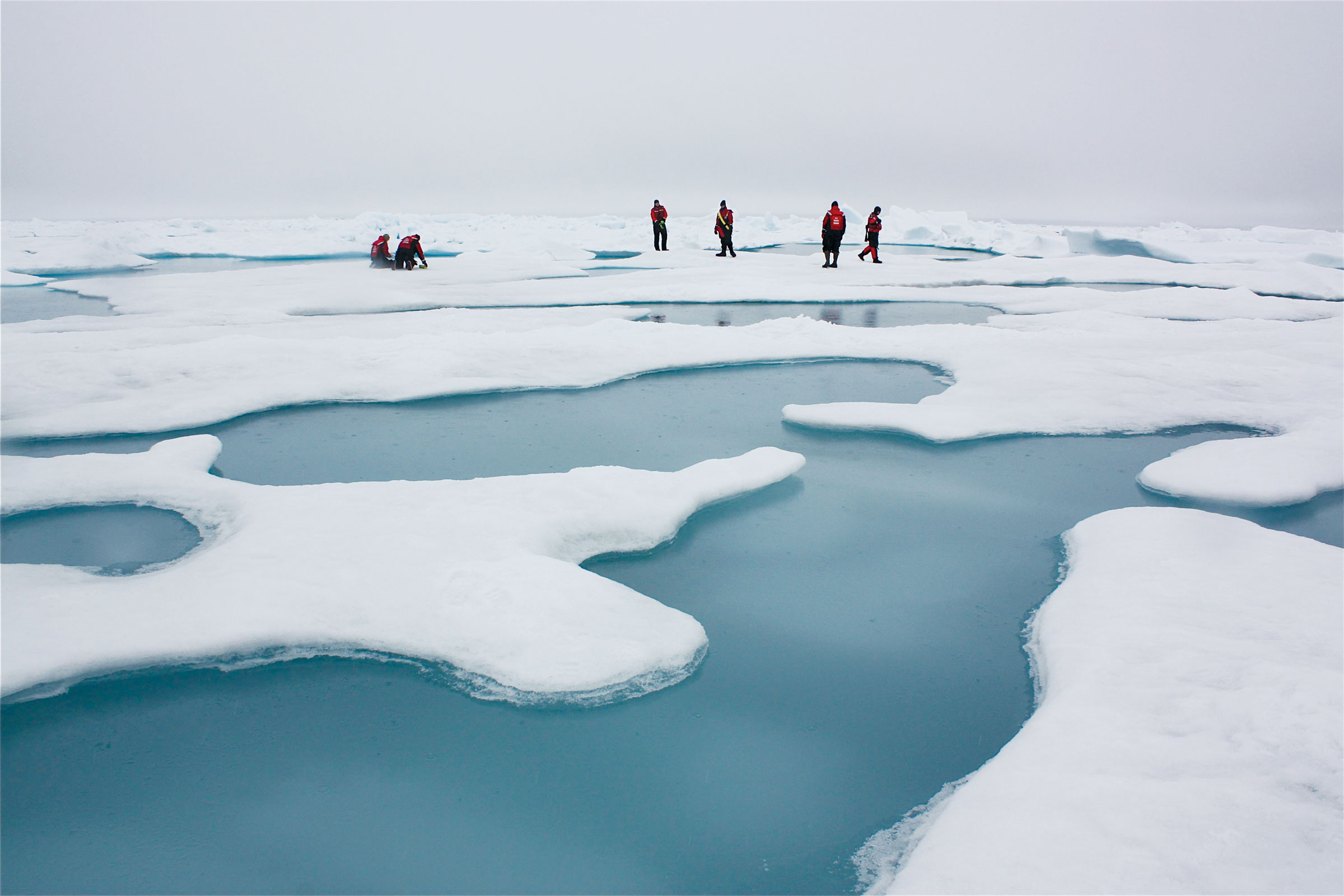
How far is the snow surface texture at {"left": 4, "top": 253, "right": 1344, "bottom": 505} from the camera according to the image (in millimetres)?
5199

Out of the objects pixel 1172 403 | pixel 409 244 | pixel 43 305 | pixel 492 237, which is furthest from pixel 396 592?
pixel 492 237

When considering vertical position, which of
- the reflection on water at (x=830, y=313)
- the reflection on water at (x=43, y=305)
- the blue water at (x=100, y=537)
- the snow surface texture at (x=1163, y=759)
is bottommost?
the snow surface texture at (x=1163, y=759)

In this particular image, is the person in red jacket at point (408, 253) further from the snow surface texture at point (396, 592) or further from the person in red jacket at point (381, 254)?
the snow surface texture at point (396, 592)

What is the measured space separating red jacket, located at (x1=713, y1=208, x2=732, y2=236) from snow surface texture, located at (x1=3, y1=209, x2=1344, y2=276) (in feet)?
14.0

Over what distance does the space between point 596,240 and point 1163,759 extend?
2603 centimetres

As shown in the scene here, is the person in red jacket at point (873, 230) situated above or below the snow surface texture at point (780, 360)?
above

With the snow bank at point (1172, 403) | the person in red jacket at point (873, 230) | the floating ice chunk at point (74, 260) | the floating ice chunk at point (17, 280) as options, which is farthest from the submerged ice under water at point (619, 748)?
the floating ice chunk at point (74, 260)

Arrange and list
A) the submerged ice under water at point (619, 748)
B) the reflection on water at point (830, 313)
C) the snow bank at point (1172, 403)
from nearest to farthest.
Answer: the submerged ice under water at point (619, 748) → the snow bank at point (1172, 403) → the reflection on water at point (830, 313)

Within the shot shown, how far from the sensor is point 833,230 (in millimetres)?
15102

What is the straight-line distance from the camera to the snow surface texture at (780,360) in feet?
17.1

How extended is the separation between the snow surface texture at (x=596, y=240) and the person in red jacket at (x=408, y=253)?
15.8 ft

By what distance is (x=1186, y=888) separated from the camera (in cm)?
162

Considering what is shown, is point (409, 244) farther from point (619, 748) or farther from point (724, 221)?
point (619, 748)

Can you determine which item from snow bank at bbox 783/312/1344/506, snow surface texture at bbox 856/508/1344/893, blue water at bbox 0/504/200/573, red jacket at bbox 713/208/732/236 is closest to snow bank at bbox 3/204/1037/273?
red jacket at bbox 713/208/732/236
